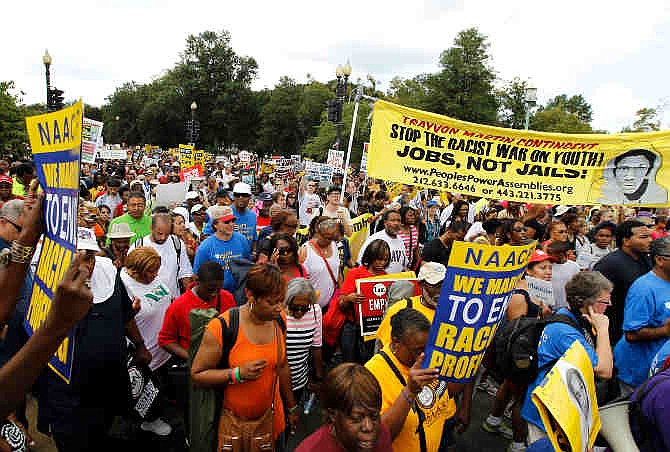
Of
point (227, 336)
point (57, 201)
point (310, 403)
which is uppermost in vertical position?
point (57, 201)

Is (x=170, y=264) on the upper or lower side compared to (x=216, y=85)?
lower

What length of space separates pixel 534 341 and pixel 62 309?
9.74 ft

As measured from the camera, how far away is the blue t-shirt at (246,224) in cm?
653

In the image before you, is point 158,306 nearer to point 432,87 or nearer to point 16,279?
point 16,279

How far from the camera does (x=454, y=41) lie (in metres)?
42.3

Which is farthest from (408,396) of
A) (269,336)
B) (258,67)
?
(258,67)

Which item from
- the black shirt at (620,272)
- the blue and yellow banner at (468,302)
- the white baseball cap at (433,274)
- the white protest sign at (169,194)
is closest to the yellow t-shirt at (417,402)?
the blue and yellow banner at (468,302)

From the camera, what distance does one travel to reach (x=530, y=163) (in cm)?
449

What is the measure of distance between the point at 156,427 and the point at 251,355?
212 centimetres

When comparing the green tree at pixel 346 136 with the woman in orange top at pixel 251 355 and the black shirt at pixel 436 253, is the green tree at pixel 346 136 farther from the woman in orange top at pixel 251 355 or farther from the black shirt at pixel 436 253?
the woman in orange top at pixel 251 355

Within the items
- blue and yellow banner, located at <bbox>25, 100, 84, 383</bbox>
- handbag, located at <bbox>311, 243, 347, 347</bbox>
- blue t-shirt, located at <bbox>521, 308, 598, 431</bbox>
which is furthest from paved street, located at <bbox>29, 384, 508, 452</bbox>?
blue and yellow banner, located at <bbox>25, 100, 84, 383</bbox>

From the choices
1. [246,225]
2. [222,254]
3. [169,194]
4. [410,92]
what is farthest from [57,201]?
[410,92]

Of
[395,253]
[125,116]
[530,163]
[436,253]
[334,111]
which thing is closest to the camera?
[530,163]

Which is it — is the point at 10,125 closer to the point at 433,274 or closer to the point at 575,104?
the point at 433,274
